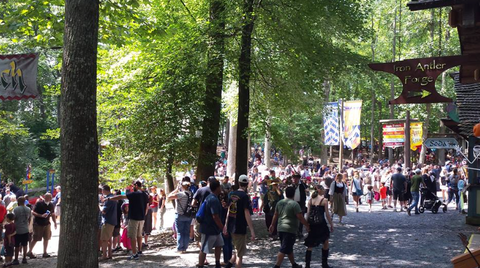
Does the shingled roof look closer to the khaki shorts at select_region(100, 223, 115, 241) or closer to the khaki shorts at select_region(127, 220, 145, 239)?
the khaki shorts at select_region(127, 220, 145, 239)

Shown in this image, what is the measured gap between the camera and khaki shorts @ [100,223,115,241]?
11809mm

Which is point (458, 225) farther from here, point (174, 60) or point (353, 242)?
point (174, 60)

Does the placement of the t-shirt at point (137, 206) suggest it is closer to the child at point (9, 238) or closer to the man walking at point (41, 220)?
the man walking at point (41, 220)

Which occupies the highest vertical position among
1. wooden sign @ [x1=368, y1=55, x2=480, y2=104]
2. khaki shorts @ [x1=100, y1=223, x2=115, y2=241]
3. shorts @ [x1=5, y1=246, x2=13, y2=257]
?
wooden sign @ [x1=368, y1=55, x2=480, y2=104]

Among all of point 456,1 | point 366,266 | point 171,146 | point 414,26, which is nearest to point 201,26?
point 171,146

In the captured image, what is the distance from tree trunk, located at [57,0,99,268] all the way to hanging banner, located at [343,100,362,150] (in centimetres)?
2610

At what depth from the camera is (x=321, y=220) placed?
396 inches

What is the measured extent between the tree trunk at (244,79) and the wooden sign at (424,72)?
21.9 feet

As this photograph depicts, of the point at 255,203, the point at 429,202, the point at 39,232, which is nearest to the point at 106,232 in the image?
the point at 39,232

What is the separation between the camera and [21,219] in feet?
39.2

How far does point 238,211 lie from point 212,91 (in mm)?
5730

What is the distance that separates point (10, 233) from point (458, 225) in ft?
41.5

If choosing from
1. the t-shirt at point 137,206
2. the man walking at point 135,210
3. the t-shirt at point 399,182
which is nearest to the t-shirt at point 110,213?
the man walking at point 135,210

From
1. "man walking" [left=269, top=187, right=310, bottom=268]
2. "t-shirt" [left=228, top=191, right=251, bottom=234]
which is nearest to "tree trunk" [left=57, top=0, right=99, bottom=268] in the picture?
"t-shirt" [left=228, top=191, right=251, bottom=234]
